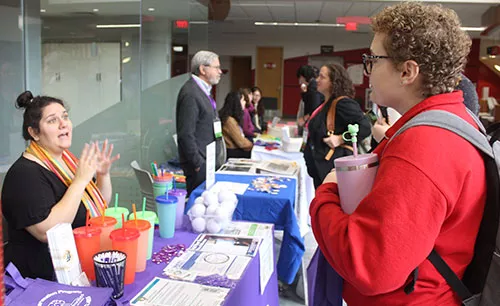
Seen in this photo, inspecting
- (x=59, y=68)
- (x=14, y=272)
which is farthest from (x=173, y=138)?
(x=14, y=272)

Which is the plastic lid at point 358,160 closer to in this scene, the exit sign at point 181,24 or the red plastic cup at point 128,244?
the red plastic cup at point 128,244

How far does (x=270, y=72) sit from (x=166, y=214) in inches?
562

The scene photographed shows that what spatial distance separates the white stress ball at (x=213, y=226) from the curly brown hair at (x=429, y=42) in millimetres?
1064

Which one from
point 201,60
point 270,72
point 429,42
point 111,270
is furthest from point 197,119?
point 270,72

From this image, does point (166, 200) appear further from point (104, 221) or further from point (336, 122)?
point (336, 122)

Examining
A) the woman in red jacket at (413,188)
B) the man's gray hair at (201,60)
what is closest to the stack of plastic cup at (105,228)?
the woman in red jacket at (413,188)

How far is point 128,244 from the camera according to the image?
1245 mm

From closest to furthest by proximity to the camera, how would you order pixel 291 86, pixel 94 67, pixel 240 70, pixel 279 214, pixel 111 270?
pixel 111 270 → pixel 279 214 → pixel 94 67 → pixel 291 86 → pixel 240 70

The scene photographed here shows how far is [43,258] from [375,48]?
1.37m

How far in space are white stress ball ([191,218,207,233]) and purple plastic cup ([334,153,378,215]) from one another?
0.91 meters

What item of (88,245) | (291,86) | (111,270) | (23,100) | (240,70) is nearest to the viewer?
(111,270)

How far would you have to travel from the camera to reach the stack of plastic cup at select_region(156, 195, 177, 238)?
1633mm

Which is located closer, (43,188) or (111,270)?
(111,270)

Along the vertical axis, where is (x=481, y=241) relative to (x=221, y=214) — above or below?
above
